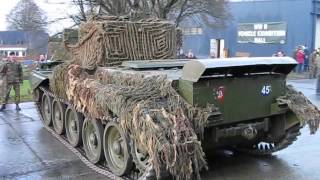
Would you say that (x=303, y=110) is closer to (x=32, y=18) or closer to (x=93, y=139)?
(x=93, y=139)

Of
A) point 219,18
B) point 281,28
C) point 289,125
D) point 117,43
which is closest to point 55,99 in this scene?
point 117,43

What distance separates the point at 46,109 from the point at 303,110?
590 centimetres

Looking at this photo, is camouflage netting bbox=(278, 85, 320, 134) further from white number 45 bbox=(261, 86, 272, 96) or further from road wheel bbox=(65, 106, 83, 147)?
road wheel bbox=(65, 106, 83, 147)

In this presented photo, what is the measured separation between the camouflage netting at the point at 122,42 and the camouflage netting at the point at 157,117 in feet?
3.76

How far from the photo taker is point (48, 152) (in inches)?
356

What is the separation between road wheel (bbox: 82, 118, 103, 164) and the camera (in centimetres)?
793

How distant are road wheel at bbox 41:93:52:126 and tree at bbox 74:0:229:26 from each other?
33.1ft

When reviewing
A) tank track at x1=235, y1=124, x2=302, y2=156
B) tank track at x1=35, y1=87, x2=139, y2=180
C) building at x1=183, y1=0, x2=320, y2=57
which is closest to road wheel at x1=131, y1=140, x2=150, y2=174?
tank track at x1=35, y1=87, x2=139, y2=180

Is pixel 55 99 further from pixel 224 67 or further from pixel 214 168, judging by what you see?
pixel 224 67

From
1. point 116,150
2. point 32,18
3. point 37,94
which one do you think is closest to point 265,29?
point 32,18

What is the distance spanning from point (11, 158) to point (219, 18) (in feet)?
75.8

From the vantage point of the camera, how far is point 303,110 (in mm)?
7547

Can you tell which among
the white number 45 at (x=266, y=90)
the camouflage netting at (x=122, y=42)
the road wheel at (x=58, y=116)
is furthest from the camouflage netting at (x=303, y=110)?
the road wheel at (x=58, y=116)

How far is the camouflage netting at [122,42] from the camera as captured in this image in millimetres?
8695
